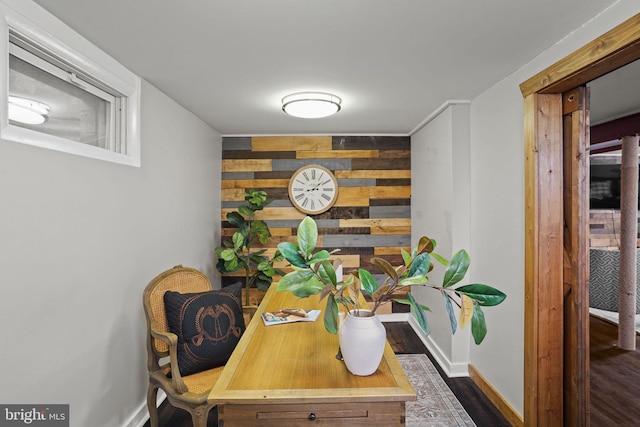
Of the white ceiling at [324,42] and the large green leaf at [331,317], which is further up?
the white ceiling at [324,42]

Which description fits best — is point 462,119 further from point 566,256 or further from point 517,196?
point 566,256

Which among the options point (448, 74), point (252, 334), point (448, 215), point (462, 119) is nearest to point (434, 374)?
point (448, 215)

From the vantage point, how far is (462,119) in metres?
2.96

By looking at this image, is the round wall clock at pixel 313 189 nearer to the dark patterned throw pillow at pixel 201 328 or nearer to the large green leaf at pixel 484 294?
the dark patterned throw pillow at pixel 201 328

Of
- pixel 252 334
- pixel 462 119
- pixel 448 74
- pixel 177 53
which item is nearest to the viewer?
pixel 252 334

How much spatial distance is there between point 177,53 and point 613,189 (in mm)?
6475

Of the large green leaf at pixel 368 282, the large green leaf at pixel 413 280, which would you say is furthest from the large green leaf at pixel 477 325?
the large green leaf at pixel 368 282

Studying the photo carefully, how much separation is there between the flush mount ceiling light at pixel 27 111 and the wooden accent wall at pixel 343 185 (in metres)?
2.57

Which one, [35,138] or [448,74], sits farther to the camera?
[448,74]

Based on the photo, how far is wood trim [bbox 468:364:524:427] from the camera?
2244 mm

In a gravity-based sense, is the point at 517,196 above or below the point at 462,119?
below

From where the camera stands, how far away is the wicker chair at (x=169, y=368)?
182cm

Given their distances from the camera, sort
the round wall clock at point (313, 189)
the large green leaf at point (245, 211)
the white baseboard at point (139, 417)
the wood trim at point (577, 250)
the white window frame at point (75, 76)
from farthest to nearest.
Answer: the round wall clock at point (313, 189) → the large green leaf at point (245, 211) → the white baseboard at point (139, 417) → the wood trim at point (577, 250) → the white window frame at point (75, 76)

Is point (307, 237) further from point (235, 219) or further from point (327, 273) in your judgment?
point (235, 219)
